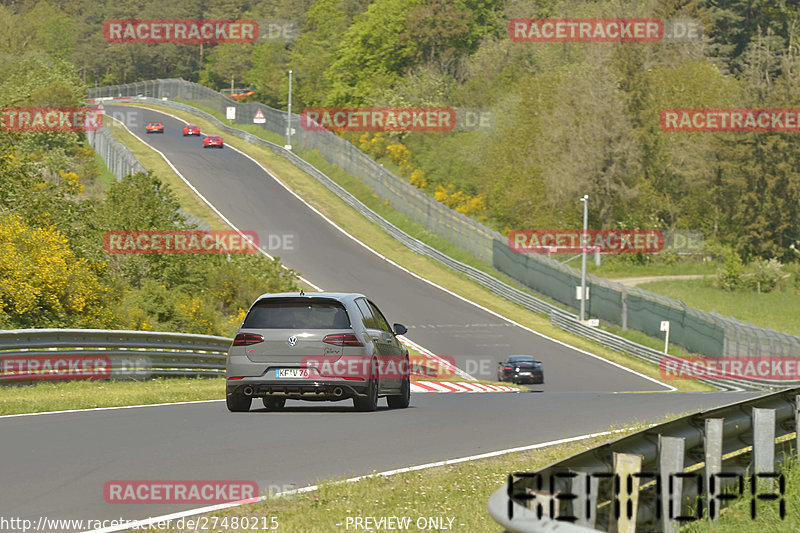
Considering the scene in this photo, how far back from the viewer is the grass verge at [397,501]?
8500mm

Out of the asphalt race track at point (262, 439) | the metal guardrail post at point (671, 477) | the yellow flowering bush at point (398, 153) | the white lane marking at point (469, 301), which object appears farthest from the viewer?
the yellow flowering bush at point (398, 153)

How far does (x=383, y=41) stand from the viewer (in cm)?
11681

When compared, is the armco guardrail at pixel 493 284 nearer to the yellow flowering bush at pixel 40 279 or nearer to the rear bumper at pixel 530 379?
the rear bumper at pixel 530 379

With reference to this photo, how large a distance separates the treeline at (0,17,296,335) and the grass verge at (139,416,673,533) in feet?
51.5

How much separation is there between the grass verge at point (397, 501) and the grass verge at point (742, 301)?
1971 inches

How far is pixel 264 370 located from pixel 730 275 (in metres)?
61.1

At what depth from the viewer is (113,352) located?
22.9 m

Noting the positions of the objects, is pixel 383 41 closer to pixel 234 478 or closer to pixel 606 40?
pixel 606 40

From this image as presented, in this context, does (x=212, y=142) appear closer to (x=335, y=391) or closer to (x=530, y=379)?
(x=530, y=379)

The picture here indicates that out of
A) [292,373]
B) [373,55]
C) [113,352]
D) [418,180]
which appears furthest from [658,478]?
[373,55]

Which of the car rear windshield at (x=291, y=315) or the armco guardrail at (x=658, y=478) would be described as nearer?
the armco guardrail at (x=658, y=478)

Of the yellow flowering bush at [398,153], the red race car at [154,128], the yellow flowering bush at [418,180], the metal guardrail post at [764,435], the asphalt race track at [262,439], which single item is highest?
the red race car at [154,128]

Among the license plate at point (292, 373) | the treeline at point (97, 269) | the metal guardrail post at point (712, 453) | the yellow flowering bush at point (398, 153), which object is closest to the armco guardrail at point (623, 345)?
the treeline at point (97, 269)

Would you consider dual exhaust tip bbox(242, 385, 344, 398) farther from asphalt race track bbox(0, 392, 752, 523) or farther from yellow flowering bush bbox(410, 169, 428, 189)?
yellow flowering bush bbox(410, 169, 428, 189)
